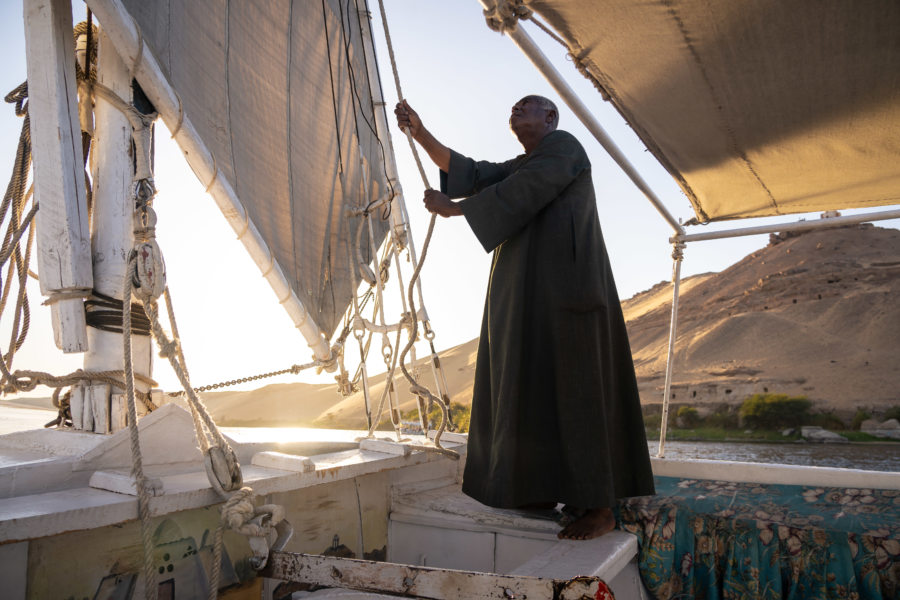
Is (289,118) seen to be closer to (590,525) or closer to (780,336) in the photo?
(590,525)

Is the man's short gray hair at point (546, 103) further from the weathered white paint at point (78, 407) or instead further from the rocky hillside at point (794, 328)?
the rocky hillside at point (794, 328)

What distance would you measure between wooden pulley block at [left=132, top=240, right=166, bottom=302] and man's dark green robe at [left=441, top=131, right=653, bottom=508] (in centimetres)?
86

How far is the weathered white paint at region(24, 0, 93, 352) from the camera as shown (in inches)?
66.5

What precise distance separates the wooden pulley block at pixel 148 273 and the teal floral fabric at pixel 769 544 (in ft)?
4.70

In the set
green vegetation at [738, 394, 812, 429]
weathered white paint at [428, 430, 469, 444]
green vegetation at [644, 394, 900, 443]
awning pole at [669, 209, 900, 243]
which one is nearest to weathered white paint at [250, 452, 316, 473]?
weathered white paint at [428, 430, 469, 444]

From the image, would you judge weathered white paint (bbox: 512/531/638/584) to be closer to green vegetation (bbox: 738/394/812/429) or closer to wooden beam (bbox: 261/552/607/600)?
wooden beam (bbox: 261/552/607/600)

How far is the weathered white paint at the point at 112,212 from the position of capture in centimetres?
178

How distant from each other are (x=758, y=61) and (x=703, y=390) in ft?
92.1

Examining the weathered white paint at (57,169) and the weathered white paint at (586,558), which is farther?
the weathered white paint at (57,169)

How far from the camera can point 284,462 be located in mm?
1666

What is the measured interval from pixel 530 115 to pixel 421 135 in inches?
15.9

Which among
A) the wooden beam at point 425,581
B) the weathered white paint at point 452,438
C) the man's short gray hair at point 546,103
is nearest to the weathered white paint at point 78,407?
the wooden beam at point 425,581

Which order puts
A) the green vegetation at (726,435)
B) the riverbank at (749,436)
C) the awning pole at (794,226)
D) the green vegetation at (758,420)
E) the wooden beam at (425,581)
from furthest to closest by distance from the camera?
the green vegetation at (758,420)
the green vegetation at (726,435)
the riverbank at (749,436)
the awning pole at (794,226)
the wooden beam at (425,581)

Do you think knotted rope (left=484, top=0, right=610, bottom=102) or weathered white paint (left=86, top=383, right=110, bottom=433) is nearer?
knotted rope (left=484, top=0, right=610, bottom=102)
